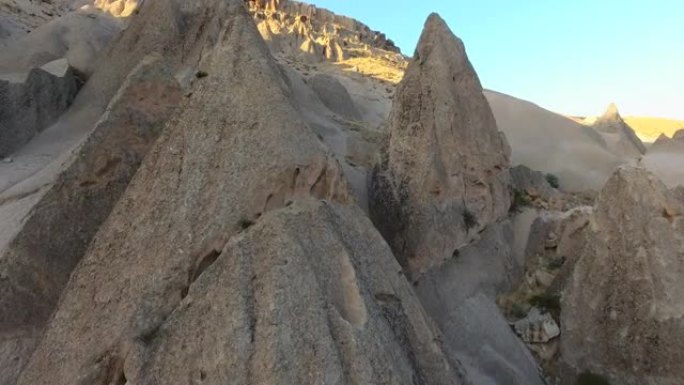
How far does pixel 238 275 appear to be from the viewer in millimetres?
7484

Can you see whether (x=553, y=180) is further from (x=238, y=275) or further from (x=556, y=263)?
(x=238, y=275)

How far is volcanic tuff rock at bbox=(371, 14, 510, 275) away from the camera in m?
13.0

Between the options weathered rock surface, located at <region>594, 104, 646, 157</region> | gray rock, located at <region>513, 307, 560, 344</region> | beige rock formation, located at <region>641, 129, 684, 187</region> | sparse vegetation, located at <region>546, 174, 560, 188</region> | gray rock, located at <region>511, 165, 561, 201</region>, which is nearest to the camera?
gray rock, located at <region>513, 307, 560, 344</region>

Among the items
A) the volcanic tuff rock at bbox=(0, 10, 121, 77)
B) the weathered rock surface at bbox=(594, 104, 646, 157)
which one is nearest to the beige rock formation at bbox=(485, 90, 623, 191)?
the weathered rock surface at bbox=(594, 104, 646, 157)

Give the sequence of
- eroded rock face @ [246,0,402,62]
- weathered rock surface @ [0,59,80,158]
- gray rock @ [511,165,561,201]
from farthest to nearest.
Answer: eroded rock face @ [246,0,402,62]
gray rock @ [511,165,561,201]
weathered rock surface @ [0,59,80,158]

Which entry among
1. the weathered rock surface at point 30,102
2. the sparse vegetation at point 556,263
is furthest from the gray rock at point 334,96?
the sparse vegetation at point 556,263

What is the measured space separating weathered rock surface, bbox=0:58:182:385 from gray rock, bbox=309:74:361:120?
11305 mm

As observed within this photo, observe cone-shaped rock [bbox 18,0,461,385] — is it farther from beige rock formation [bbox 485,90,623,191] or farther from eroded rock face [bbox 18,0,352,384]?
beige rock formation [bbox 485,90,623,191]

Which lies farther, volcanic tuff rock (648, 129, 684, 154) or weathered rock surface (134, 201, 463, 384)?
volcanic tuff rock (648, 129, 684, 154)

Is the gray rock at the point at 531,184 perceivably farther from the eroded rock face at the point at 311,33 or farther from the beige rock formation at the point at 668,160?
the eroded rock face at the point at 311,33

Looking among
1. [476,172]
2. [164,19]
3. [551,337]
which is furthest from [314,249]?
[164,19]

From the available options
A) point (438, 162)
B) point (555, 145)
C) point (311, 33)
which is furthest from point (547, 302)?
point (311, 33)

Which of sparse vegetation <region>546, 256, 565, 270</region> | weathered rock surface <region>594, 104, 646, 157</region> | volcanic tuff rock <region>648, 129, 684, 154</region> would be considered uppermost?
volcanic tuff rock <region>648, 129, 684, 154</region>

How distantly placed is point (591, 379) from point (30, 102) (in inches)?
584
